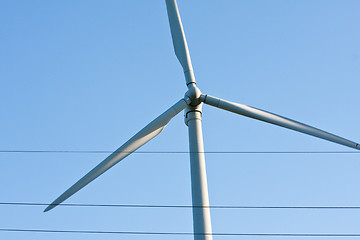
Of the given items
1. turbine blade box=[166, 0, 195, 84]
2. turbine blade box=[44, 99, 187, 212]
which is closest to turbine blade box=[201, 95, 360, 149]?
turbine blade box=[44, 99, 187, 212]

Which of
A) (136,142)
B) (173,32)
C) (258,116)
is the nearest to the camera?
(136,142)

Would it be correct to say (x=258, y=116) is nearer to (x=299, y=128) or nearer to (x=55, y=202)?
(x=299, y=128)

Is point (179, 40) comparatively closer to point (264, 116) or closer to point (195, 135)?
point (195, 135)

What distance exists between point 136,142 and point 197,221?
3.75 m

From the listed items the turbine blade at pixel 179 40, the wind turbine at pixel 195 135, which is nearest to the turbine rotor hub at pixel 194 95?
the wind turbine at pixel 195 135

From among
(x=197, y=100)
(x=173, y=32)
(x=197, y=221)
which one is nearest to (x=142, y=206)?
(x=197, y=221)

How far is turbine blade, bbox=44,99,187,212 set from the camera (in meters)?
17.6

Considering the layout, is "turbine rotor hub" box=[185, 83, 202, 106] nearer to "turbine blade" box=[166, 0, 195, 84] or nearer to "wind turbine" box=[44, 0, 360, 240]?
"wind turbine" box=[44, 0, 360, 240]

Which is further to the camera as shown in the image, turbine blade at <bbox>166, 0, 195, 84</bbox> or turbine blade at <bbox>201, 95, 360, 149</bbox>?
turbine blade at <bbox>166, 0, 195, 84</bbox>

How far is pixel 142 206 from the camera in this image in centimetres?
1600

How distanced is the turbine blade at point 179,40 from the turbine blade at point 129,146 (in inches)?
65.3

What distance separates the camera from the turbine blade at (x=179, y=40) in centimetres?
2088

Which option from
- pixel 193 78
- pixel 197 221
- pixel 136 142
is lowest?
pixel 197 221

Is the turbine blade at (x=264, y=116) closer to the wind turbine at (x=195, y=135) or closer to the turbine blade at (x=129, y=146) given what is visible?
the wind turbine at (x=195, y=135)
